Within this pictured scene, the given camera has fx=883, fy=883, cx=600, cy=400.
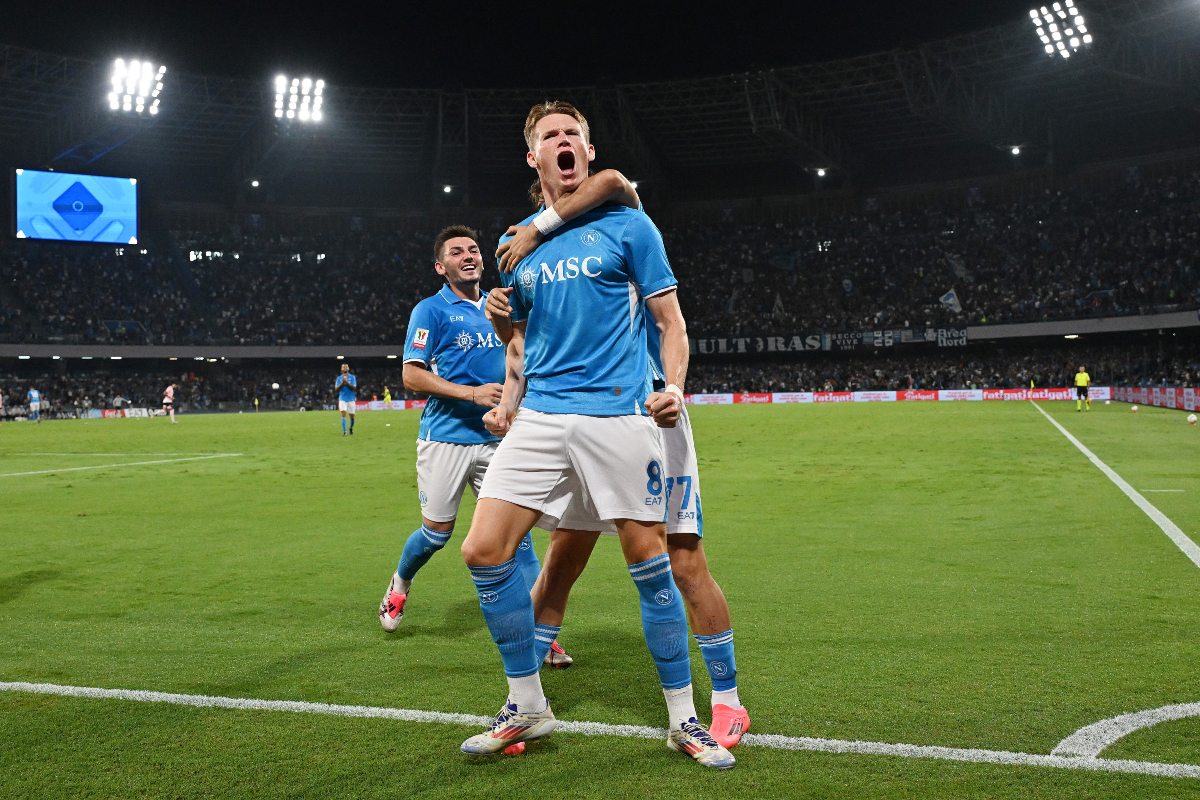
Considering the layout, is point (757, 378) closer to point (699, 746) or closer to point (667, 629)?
point (667, 629)

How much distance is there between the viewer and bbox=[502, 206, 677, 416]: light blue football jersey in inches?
139

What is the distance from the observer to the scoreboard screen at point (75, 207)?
169ft

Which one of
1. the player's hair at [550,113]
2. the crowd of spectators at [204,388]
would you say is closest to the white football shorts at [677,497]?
the player's hair at [550,113]

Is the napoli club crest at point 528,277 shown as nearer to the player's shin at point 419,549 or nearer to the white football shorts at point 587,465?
the white football shorts at point 587,465

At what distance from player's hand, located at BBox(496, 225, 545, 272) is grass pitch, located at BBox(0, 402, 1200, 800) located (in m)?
1.99

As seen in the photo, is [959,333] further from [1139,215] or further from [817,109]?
Result: [817,109]

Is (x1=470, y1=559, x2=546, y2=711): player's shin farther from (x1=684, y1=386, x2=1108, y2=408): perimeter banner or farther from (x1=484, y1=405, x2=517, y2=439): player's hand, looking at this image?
(x1=684, y1=386, x2=1108, y2=408): perimeter banner

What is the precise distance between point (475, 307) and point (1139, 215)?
58.3 m

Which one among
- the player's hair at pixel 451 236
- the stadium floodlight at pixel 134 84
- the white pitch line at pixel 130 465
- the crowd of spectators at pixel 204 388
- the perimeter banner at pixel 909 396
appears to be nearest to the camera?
the player's hair at pixel 451 236

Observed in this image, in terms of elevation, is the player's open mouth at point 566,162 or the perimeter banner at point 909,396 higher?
the player's open mouth at point 566,162

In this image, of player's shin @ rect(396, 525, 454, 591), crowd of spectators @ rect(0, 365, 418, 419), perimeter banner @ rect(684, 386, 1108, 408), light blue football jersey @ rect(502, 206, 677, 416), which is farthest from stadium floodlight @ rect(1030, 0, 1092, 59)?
light blue football jersey @ rect(502, 206, 677, 416)

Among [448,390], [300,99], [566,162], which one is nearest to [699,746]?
[566,162]

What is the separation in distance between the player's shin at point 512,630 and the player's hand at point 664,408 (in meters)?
0.83

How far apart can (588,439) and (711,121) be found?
5673 centimetres
